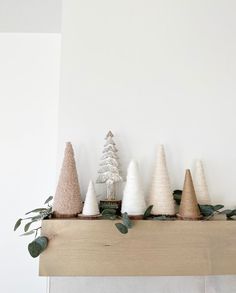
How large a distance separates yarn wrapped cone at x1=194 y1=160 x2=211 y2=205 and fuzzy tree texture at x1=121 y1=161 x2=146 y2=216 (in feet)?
0.71

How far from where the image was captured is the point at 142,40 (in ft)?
3.27

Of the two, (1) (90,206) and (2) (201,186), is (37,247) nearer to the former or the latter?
(1) (90,206)

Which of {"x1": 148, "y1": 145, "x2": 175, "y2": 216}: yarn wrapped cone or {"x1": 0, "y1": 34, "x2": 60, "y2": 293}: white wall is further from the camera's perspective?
{"x1": 0, "y1": 34, "x2": 60, "y2": 293}: white wall

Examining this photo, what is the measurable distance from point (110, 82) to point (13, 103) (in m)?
0.65

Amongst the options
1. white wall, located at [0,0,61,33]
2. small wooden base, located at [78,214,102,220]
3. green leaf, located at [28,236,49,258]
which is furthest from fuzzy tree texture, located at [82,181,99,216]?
white wall, located at [0,0,61,33]

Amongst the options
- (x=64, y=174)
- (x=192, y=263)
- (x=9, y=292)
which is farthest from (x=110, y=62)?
(x=9, y=292)

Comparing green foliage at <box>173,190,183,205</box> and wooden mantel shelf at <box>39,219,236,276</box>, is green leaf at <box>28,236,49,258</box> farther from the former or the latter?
green foliage at <box>173,190,183,205</box>

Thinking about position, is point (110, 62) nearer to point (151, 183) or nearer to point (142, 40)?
point (142, 40)

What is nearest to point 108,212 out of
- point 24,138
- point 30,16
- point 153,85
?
point 153,85

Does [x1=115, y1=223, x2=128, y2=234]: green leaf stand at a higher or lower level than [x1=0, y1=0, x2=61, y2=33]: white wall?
lower

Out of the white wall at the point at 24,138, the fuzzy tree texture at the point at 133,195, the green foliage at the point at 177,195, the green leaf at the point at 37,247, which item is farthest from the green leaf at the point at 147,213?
the white wall at the point at 24,138

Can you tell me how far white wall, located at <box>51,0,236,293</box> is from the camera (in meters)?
0.93

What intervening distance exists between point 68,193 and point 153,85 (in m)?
0.55

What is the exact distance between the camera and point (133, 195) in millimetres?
811
